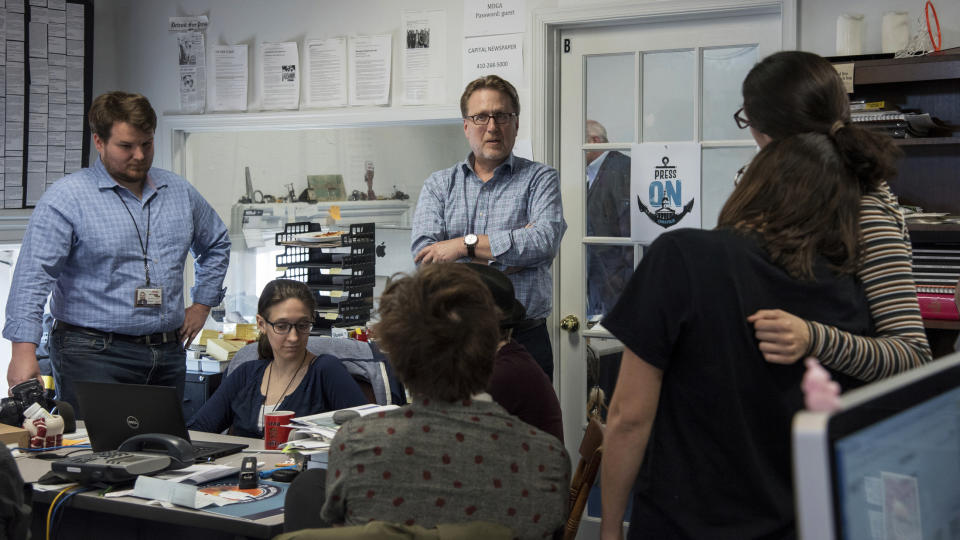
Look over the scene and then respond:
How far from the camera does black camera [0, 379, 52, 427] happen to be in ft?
8.87

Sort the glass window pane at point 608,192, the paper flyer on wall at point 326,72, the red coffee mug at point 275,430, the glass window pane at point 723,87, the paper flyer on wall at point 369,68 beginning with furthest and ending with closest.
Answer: the paper flyer on wall at point 326,72 → the paper flyer on wall at point 369,68 → the glass window pane at point 608,192 → the glass window pane at point 723,87 → the red coffee mug at point 275,430

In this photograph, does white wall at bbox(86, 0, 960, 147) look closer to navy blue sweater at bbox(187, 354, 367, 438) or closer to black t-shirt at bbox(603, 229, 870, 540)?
navy blue sweater at bbox(187, 354, 367, 438)

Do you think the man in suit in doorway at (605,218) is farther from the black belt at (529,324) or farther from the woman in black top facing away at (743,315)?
the woman in black top facing away at (743,315)

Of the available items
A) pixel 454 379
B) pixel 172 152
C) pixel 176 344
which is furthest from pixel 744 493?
pixel 172 152

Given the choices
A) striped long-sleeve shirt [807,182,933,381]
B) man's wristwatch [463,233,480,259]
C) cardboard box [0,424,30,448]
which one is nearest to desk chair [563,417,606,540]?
striped long-sleeve shirt [807,182,933,381]

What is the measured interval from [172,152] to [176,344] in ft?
5.68

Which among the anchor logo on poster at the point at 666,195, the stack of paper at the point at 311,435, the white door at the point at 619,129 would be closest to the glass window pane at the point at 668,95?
the white door at the point at 619,129

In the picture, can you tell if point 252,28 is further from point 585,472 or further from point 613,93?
point 585,472

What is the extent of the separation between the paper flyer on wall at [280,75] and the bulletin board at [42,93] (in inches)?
35.1

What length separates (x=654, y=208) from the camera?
12.5 ft

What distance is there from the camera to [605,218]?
3.93 metres

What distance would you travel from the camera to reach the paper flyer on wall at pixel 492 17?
12.8 feet

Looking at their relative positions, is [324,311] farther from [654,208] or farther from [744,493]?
[744,493]

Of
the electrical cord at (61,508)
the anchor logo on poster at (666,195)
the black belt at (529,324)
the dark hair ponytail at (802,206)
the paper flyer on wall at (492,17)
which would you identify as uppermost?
the paper flyer on wall at (492,17)
